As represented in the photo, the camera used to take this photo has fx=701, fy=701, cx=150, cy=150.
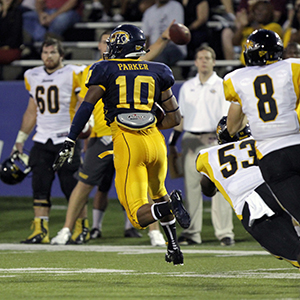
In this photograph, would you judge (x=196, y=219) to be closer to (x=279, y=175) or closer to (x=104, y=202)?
(x=104, y=202)

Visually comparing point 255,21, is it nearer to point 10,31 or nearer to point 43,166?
point 10,31

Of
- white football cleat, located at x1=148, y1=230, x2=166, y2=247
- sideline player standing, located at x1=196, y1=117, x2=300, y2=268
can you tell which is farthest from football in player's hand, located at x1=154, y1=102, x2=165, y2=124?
white football cleat, located at x1=148, y1=230, x2=166, y2=247

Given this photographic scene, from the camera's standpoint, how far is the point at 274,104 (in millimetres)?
3656

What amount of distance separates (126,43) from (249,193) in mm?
1436

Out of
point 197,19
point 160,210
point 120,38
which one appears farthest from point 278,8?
point 160,210

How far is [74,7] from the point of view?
10930 mm

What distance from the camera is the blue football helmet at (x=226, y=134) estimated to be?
14.2 ft

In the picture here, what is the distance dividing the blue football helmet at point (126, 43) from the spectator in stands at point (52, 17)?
6.13 m

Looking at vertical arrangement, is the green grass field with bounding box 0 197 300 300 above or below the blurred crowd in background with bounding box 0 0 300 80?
below

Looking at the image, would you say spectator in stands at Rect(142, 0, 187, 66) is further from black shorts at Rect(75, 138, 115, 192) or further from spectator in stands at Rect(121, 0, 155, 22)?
black shorts at Rect(75, 138, 115, 192)

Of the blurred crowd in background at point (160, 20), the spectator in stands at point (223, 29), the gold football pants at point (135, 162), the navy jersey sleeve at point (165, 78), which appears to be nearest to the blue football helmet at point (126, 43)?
the navy jersey sleeve at point (165, 78)

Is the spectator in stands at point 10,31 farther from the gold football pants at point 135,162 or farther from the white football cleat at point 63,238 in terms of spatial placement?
the gold football pants at point 135,162

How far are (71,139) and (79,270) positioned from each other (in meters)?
0.92

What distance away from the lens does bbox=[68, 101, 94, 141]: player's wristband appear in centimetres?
450
